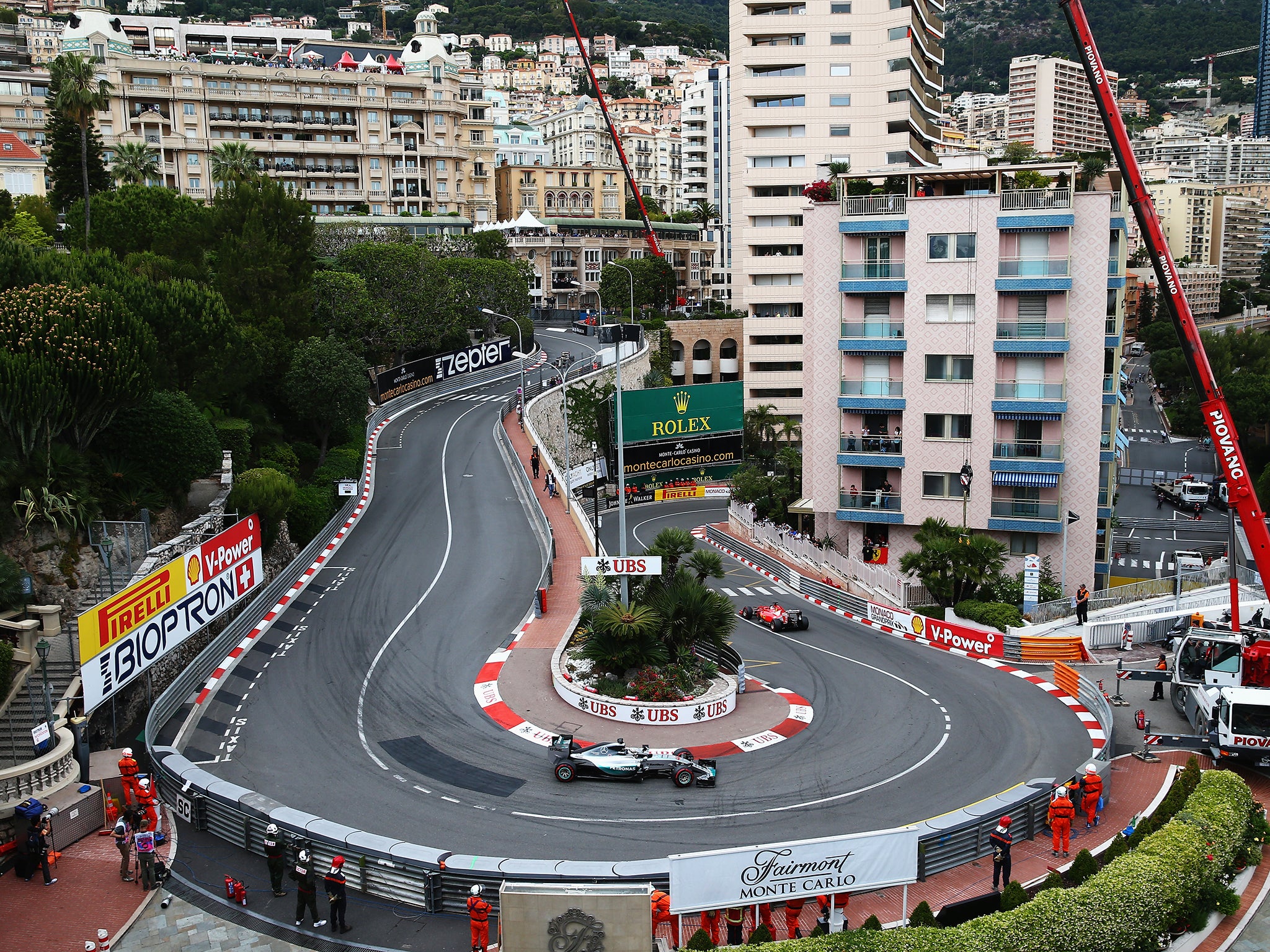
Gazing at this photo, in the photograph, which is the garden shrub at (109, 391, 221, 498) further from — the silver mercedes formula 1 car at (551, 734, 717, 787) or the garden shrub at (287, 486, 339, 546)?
the silver mercedes formula 1 car at (551, 734, 717, 787)

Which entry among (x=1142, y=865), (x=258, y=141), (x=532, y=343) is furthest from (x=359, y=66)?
(x=1142, y=865)

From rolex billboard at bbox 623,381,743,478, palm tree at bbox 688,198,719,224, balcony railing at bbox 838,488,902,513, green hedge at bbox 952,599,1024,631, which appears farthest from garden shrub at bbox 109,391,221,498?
palm tree at bbox 688,198,719,224

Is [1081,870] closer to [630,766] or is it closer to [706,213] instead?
[630,766]

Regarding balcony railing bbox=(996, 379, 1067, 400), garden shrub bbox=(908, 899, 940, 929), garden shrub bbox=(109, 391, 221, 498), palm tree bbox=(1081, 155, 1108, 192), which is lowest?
garden shrub bbox=(908, 899, 940, 929)

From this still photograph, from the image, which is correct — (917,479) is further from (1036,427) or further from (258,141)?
(258,141)

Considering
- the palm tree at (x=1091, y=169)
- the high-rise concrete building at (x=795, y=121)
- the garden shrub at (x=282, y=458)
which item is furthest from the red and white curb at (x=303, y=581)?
the palm tree at (x=1091, y=169)

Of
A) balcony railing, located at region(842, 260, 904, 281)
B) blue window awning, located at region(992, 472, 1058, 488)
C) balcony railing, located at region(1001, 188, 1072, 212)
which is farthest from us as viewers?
balcony railing, located at region(842, 260, 904, 281)

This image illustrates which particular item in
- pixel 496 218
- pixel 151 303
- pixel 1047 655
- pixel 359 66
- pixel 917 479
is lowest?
pixel 1047 655
